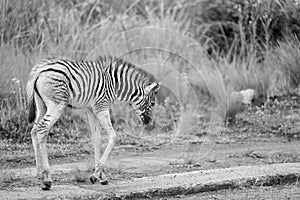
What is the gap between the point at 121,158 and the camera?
24.1 ft

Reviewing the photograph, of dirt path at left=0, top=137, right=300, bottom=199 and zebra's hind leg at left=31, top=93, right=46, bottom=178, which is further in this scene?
zebra's hind leg at left=31, top=93, right=46, bottom=178

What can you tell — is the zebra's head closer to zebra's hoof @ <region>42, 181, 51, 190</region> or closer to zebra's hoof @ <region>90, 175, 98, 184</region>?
zebra's hoof @ <region>90, 175, 98, 184</region>

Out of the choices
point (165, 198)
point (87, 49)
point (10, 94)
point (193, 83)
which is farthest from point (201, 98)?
point (165, 198)

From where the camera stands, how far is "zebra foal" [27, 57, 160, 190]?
561cm

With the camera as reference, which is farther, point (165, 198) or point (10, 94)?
point (10, 94)

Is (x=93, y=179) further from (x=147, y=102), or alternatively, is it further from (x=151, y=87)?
(x=151, y=87)

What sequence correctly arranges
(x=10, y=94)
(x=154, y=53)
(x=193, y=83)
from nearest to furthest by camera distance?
1. (x=10, y=94)
2. (x=193, y=83)
3. (x=154, y=53)

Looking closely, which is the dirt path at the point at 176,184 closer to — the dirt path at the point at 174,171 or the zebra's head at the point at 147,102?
the dirt path at the point at 174,171

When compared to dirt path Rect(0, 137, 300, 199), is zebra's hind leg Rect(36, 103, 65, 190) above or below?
above

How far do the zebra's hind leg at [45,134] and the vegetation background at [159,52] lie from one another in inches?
98.8

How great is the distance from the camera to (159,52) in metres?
11.5

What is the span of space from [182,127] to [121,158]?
1.99m

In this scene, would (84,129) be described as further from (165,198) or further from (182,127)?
(165,198)

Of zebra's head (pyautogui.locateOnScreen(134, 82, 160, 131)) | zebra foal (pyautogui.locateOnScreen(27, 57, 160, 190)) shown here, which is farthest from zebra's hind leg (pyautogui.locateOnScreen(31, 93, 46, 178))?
zebra's head (pyautogui.locateOnScreen(134, 82, 160, 131))
